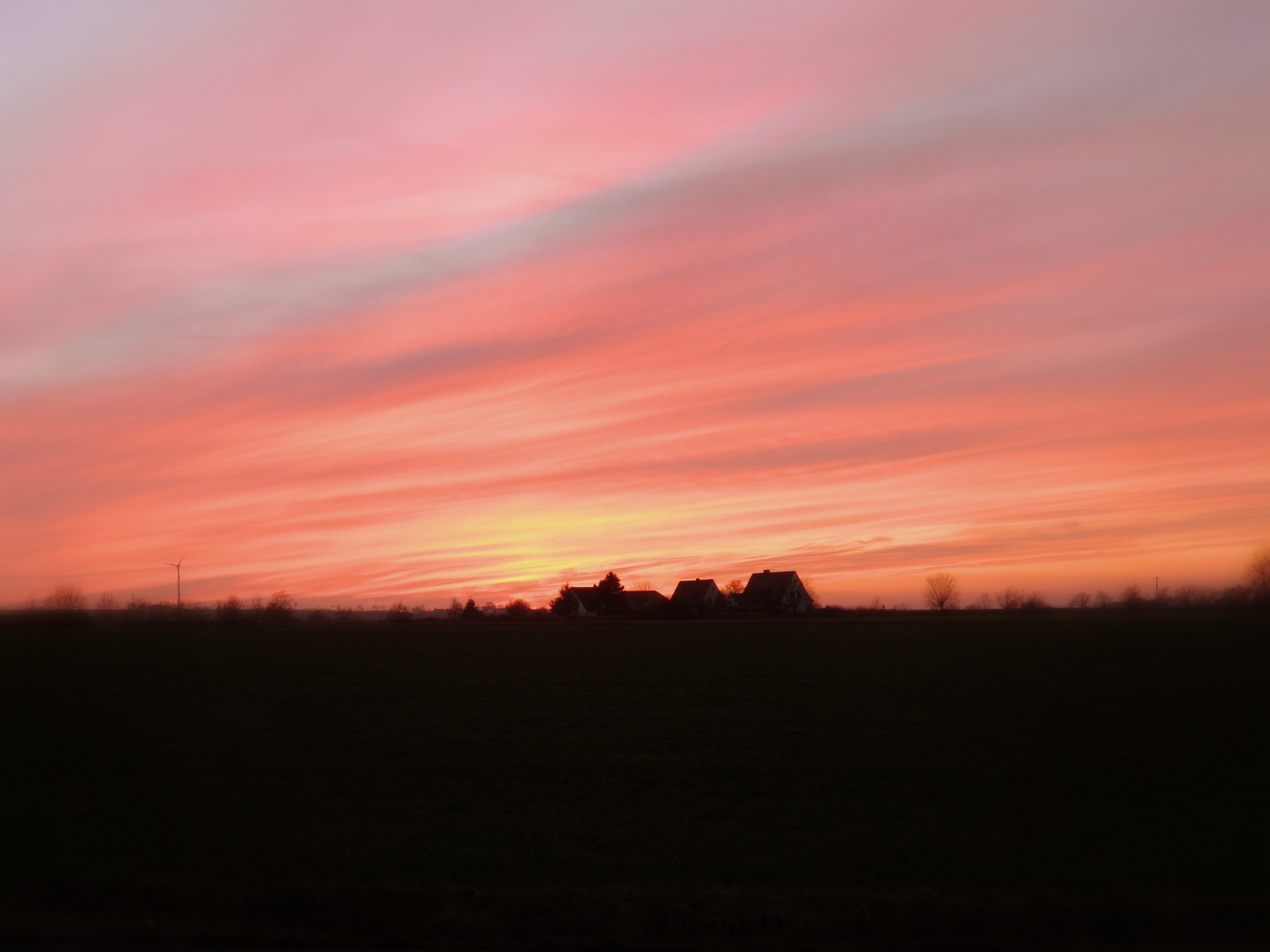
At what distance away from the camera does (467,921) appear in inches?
307

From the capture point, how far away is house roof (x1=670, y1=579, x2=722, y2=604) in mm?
119912

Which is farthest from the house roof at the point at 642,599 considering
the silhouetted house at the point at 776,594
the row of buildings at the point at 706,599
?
the silhouetted house at the point at 776,594

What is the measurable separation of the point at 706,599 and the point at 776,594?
10171mm

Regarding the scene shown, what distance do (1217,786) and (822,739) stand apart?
8.81 meters

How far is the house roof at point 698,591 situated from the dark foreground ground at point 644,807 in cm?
8173

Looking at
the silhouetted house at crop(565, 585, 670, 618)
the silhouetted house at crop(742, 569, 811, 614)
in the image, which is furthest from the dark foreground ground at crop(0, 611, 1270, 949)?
the silhouetted house at crop(565, 585, 670, 618)

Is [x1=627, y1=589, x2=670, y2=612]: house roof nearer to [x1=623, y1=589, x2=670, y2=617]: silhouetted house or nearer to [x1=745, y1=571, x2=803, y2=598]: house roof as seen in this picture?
[x1=623, y1=589, x2=670, y2=617]: silhouetted house

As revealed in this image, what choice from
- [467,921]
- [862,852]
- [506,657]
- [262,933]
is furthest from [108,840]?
[506,657]

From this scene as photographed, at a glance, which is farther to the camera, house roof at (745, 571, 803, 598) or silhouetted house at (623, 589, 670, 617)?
house roof at (745, 571, 803, 598)

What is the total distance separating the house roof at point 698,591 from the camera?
119912mm

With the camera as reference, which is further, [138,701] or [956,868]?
[138,701]

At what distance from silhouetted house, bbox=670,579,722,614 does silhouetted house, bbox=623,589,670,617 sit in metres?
1.78

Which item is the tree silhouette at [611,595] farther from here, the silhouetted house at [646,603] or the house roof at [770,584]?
the house roof at [770,584]

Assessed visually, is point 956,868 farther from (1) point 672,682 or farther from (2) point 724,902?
(1) point 672,682
